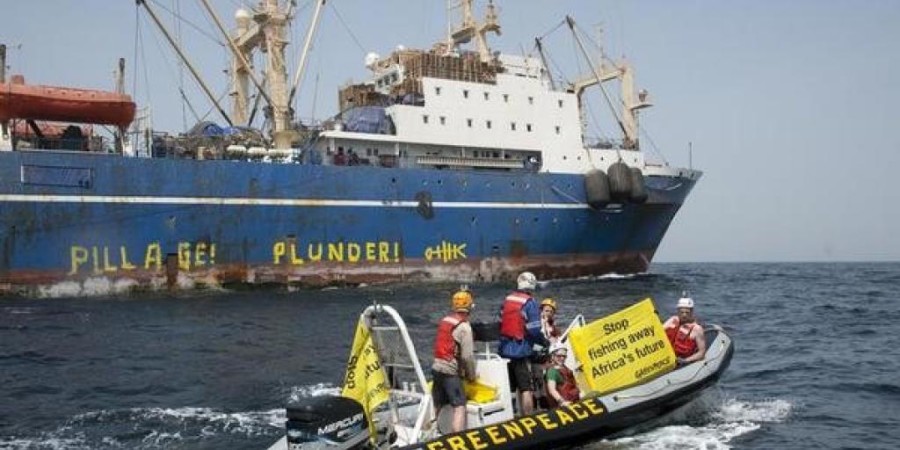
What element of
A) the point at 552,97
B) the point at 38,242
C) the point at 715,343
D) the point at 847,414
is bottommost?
the point at 847,414

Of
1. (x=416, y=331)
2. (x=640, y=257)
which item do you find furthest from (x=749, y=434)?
(x=640, y=257)

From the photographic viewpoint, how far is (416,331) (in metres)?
18.5

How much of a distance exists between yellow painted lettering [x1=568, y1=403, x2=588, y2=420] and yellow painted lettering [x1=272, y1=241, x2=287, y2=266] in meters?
21.4

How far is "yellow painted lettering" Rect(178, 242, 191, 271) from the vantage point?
27.2 metres

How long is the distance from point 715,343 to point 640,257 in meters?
29.0

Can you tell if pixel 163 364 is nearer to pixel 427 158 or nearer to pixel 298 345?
pixel 298 345

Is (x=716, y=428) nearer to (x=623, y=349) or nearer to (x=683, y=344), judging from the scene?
(x=683, y=344)

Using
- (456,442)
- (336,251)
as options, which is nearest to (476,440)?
(456,442)

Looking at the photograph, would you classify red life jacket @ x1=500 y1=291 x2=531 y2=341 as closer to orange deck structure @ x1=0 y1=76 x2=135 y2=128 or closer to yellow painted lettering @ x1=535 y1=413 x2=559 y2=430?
yellow painted lettering @ x1=535 y1=413 x2=559 y2=430

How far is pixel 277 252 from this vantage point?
28.9 m

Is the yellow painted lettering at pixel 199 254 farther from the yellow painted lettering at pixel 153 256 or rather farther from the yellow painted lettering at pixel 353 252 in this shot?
the yellow painted lettering at pixel 353 252

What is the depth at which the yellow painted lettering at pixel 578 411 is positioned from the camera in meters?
8.81

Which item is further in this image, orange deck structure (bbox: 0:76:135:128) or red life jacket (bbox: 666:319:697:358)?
orange deck structure (bbox: 0:76:135:128)

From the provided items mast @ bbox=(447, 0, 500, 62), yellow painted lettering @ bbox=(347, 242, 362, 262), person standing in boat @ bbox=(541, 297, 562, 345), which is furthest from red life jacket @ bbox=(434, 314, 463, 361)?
mast @ bbox=(447, 0, 500, 62)
